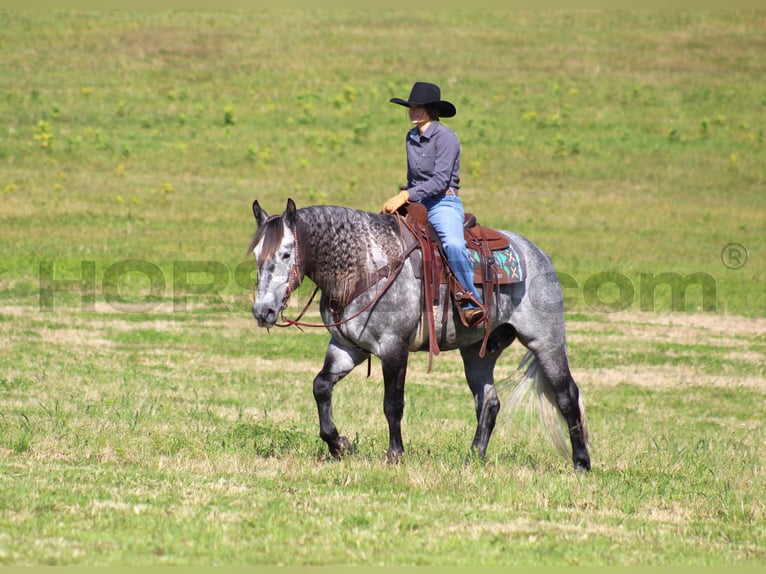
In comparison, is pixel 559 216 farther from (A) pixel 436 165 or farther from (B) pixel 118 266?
(A) pixel 436 165

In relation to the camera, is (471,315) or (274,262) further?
(471,315)

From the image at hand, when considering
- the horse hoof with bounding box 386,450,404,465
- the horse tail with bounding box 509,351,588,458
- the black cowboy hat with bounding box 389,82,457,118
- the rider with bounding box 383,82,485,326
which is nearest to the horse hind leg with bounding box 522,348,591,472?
the horse tail with bounding box 509,351,588,458

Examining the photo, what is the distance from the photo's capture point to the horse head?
30.3 feet

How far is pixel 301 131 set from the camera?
1582 inches

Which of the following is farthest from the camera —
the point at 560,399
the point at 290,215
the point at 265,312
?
the point at 560,399

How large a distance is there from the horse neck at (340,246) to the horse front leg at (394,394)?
0.71 meters

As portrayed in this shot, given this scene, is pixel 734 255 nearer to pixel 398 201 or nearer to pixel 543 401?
pixel 543 401

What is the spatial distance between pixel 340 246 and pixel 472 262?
1337 mm

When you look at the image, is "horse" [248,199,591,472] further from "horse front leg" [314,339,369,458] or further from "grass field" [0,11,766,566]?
"grass field" [0,11,766,566]

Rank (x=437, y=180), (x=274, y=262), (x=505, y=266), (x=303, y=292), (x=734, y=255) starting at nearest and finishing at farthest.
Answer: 1. (x=274, y=262)
2. (x=437, y=180)
3. (x=505, y=266)
4. (x=303, y=292)
5. (x=734, y=255)

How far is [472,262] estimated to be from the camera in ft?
34.6

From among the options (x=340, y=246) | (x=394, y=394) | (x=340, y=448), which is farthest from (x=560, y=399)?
(x=340, y=246)

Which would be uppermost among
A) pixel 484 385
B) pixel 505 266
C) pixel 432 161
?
pixel 432 161

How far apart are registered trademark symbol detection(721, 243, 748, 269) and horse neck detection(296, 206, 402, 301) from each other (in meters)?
20.2
